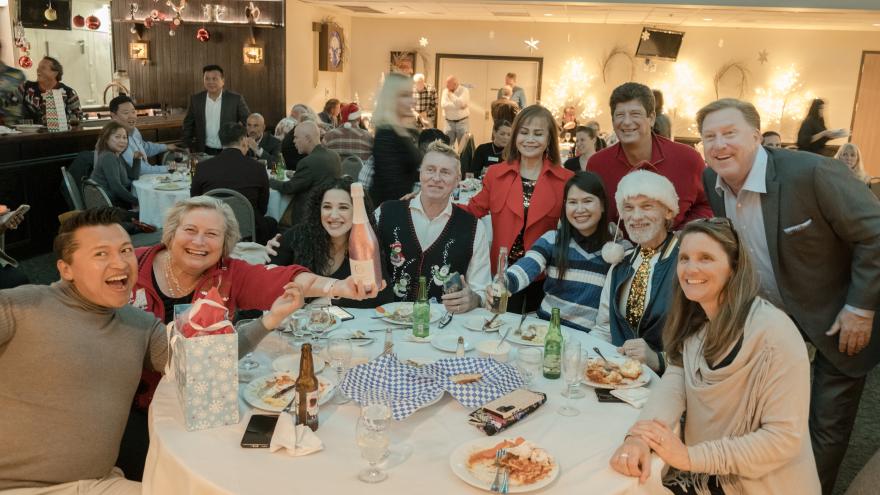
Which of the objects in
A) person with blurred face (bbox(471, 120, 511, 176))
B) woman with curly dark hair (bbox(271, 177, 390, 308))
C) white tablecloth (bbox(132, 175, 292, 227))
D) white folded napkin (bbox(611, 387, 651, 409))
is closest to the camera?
white folded napkin (bbox(611, 387, 651, 409))

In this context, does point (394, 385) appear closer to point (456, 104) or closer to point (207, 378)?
point (207, 378)

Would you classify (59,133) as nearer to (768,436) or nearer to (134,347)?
(134,347)

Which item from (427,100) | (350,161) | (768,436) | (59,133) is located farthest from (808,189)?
(427,100)

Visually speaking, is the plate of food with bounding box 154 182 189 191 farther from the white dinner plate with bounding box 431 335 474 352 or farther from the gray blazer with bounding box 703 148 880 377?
the gray blazer with bounding box 703 148 880 377

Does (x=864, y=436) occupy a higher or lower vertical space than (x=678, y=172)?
lower

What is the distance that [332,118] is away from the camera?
10242 millimetres

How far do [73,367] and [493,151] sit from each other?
215 inches

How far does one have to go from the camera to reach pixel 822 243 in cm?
250

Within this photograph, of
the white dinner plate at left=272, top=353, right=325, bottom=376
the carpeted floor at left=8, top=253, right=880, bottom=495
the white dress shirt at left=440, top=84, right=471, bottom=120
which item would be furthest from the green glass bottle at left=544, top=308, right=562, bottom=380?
the white dress shirt at left=440, top=84, right=471, bottom=120

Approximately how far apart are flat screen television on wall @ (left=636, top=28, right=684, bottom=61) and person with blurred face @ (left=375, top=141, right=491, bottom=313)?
1107 centimetres

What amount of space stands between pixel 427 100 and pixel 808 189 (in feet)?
34.3

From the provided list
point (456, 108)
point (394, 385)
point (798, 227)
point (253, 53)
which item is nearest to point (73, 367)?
point (394, 385)

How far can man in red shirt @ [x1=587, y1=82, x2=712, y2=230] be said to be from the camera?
3.47m

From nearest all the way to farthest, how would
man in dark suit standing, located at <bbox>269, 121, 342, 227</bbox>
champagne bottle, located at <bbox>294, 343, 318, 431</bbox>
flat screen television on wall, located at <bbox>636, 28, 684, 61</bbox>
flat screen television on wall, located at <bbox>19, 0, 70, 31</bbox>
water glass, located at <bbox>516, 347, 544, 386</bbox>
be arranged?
champagne bottle, located at <bbox>294, 343, 318, 431</bbox> → water glass, located at <bbox>516, 347, 544, 386</bbox> → man in dark suit standing, located at <bbox>269, 121, 342, 227</bbox> → flat screen television on wall, located at <bbox>19, 0, 70, 31</bbox> → flat screen television on wall, located at <bbox>636, 28, 684, 61</bbox>
